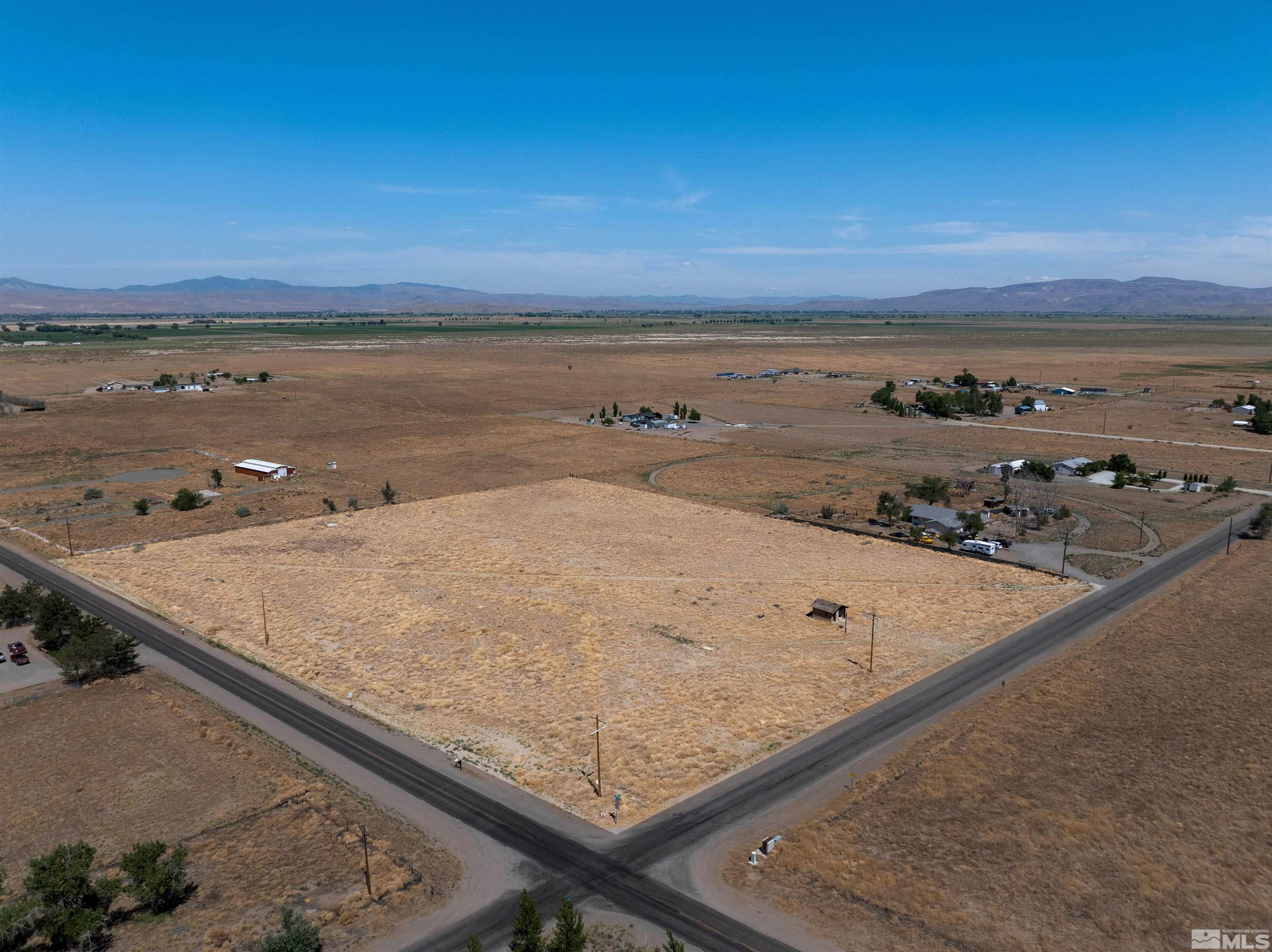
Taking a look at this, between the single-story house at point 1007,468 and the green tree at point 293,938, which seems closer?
the green tree at point 293,938

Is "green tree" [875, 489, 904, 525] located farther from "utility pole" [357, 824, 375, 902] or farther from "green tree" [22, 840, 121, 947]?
"green tree" [22, 840, 121, 947]

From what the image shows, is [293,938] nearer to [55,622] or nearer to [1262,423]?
[55,622]

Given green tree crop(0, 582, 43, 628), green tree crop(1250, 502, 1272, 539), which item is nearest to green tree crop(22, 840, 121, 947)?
green tree crop(0, 582, 43, 628)

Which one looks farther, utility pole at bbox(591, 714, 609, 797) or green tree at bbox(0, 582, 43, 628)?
green tree at bbox(0, 582, 43, 628)

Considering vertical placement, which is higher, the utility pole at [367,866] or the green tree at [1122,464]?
the green tree at [1122,464]

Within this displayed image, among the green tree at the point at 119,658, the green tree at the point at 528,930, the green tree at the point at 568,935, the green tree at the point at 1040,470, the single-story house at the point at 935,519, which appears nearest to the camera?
the green tree at the point at 528,930

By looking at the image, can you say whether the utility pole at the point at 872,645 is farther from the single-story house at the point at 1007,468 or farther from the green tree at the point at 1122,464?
the green tree at the point at 1122,464

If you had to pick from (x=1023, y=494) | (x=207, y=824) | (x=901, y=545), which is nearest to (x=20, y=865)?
(x=207, y=824)

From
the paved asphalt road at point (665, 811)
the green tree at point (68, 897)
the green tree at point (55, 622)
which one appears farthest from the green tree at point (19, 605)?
the green tree at point (68, 897)
